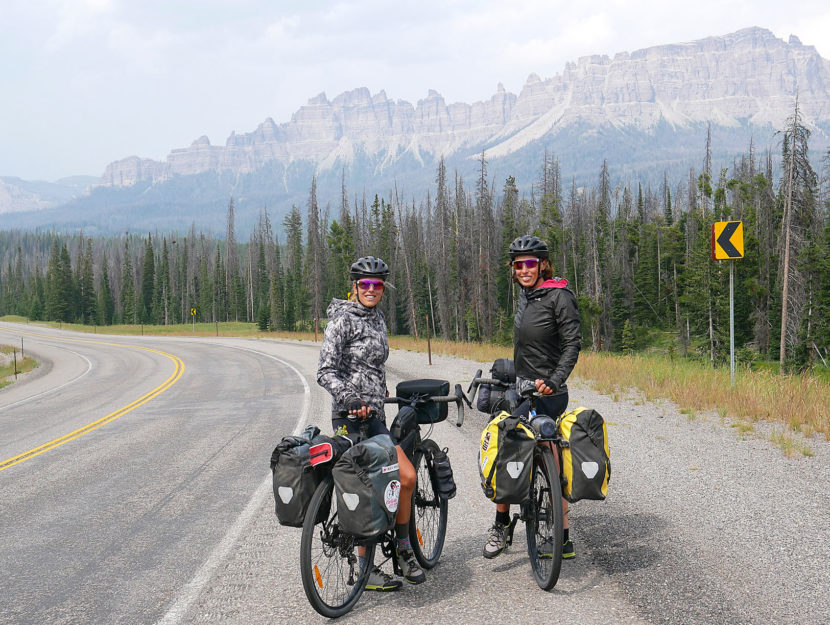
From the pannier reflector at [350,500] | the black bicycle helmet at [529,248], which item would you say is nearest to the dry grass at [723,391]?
the black bicycle helmet at [529,248]

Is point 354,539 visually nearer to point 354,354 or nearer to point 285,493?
point 285,493

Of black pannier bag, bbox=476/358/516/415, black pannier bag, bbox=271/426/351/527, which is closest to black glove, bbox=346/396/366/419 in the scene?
black pannier bag, bbox=271/426/351/527

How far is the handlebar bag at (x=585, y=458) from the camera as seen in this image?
13.0 feet

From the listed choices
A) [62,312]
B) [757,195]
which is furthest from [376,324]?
[62,312]

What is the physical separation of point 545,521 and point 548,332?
4.25 feet

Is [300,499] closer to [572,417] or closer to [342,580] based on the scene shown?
[342,580]

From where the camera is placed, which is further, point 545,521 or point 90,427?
point 90,427

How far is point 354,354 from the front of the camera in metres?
4.11

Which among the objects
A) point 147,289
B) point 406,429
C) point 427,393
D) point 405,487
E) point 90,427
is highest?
point 427,393

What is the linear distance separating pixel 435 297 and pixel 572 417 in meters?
74.1

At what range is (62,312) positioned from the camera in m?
106

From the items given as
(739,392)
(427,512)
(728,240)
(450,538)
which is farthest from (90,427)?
(728,240)

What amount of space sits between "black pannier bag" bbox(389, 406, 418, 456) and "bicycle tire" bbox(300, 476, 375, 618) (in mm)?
574

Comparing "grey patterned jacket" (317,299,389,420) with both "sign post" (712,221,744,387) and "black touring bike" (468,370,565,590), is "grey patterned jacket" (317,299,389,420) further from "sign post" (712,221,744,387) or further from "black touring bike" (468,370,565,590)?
"sign post" (712,221,744,387)
